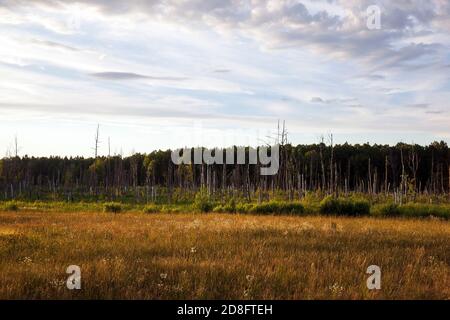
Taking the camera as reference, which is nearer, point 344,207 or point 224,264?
point 224,264

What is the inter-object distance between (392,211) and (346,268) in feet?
75.4

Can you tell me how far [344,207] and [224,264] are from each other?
75.5 ft

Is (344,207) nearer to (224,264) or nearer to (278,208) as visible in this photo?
(278,208)

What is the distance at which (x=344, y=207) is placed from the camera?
32781 millimetres

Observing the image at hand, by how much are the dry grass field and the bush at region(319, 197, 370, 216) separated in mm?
14177

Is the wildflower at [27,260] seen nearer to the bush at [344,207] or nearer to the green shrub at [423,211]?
the bush at [344,207]

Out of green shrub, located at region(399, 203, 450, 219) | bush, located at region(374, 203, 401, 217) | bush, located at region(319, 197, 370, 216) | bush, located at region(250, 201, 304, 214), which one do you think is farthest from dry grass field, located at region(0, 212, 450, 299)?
bush, located at region(250, 201, 304, 214)

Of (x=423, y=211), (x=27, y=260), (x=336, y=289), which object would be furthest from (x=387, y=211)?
(x=27, y=260)

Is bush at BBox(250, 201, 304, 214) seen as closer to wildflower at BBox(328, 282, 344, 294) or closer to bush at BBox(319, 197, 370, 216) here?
bush at BBox(319, 197, 370, 216)

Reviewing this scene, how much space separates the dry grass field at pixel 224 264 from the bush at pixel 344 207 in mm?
14177

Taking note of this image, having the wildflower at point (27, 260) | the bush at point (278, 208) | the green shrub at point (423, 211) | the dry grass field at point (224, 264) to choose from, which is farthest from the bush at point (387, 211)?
the wildflower at point (27, 260)

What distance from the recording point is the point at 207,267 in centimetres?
1073
